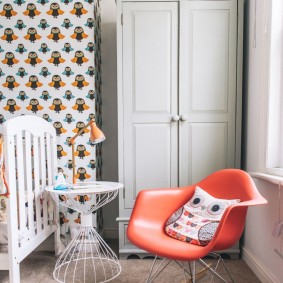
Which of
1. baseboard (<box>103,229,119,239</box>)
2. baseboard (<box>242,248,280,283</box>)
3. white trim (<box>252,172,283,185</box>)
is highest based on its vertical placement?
white trim (<box>252,172,283,185</box>)

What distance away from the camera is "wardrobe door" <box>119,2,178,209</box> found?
2.25 meters

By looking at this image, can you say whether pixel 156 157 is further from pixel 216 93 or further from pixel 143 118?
pixel 216 93

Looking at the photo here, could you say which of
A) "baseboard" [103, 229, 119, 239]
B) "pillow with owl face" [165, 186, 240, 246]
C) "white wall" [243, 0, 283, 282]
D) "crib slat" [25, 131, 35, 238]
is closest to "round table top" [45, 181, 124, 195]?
"crib slat" [25, 131, 35, 238]

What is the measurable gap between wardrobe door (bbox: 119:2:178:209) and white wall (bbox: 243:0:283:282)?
53 centimetres

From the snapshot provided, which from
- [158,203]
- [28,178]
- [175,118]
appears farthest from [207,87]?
[28,178]

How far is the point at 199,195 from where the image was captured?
1.88 meters

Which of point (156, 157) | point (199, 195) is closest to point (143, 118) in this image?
point (156, 157)

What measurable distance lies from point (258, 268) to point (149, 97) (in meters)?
1.39

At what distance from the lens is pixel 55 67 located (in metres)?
2.42

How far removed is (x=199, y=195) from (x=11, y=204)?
1080 millimetres

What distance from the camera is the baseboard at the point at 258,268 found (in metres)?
1.86

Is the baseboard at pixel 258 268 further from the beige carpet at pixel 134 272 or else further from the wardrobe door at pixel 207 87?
the wardrobe door at pixel 207 87

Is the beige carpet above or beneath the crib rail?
beneath

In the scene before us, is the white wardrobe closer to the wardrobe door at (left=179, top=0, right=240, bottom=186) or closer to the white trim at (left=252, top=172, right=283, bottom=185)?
the wardrobe door at (left=179, top=0, right=240, bottom=186)
